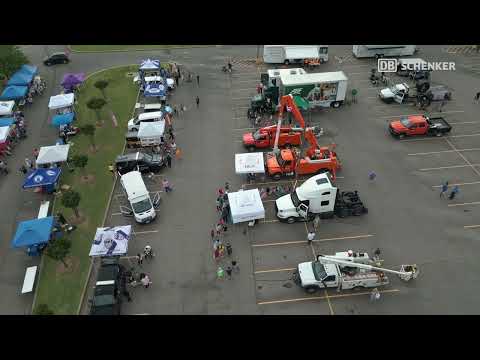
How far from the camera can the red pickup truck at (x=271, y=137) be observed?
3294cm

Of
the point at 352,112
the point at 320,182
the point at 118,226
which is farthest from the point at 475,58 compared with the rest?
the point at 118,226

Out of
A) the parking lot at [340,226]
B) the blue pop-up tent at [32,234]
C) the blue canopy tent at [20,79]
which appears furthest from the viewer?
the blue canopy tent at [20,79]

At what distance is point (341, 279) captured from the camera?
22000 mm

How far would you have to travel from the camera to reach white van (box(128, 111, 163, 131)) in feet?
116

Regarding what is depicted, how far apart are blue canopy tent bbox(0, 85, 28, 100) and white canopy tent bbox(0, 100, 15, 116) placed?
1749 millimetres

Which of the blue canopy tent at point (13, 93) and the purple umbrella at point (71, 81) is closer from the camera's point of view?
the blue canopy tent at point (13, 93)

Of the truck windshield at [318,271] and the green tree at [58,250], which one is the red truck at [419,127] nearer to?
the truck windshield at [318,271]

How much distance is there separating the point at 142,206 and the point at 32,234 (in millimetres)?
7237

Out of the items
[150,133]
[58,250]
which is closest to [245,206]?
[58,250]

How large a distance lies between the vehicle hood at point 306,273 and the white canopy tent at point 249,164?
908 cm

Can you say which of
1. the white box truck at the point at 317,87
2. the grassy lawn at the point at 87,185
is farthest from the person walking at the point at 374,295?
the white box truck at the point at 317,87

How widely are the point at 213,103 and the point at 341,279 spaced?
24823 mm

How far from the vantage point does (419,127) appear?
3356 cm

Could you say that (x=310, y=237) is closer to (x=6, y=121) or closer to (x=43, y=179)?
(x=43, y=179)
